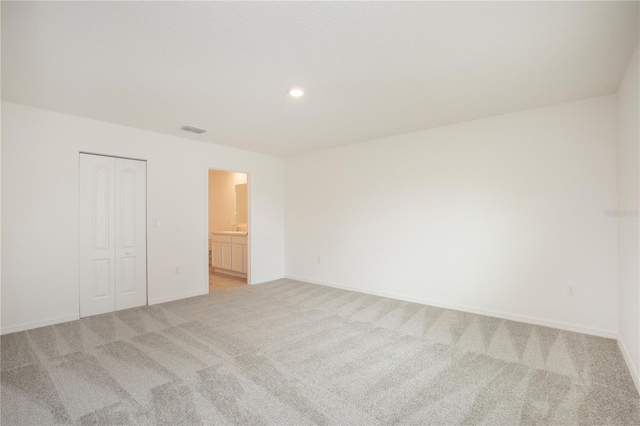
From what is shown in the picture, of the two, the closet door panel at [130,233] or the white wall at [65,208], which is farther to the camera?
the closet door panel at [130,233]

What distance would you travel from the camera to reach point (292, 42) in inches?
84.7

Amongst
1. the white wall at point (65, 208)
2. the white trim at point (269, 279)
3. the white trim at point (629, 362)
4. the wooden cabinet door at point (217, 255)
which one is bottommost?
the white trim at point (269, 279)

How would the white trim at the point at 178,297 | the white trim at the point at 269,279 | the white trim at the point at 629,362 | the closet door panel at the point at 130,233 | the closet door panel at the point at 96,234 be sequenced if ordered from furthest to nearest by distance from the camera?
the white trim at the point at 269,279, the white trim at the point at 178,297, the closet door panel at the point at 130,233, the closet door panel at the point at 96,234, the white trim at the point at 629,362

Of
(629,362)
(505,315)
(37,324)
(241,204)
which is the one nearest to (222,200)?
(241,204)

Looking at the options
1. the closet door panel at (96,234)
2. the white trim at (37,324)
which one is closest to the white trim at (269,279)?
the closet door panel at (96,234)

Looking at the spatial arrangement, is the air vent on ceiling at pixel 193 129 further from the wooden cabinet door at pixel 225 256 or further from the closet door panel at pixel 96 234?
the wooden cabinet door at pixel 225 256

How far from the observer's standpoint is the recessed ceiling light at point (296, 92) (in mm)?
2918

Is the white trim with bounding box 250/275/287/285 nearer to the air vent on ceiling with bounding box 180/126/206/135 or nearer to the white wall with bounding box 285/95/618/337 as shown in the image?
the white wall with bounding box 285/95/618/337

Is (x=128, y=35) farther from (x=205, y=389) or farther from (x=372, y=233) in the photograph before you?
(x=372, y=233)

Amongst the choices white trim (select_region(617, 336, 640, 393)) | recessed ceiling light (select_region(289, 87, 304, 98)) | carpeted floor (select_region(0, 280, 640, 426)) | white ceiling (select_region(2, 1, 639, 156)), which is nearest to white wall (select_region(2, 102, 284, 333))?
white ceiling (select_region(2, 1, 639, 156))

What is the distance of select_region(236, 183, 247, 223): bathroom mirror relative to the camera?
7.15 m

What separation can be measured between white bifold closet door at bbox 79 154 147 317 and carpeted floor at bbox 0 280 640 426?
37cm

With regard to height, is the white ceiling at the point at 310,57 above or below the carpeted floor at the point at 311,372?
above

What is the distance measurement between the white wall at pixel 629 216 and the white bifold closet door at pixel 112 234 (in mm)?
5352
